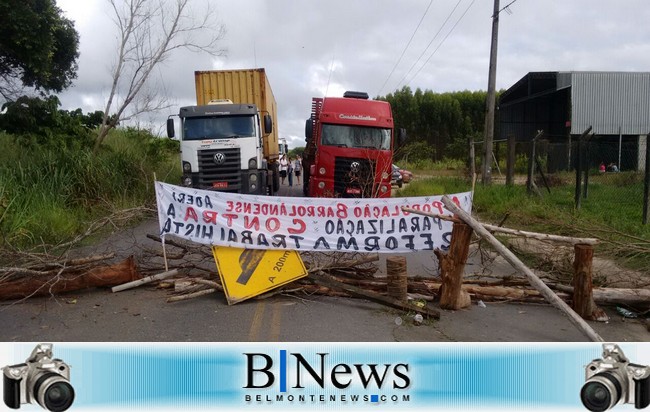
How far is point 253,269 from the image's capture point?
6.67m

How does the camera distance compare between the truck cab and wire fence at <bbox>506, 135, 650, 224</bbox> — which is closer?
wire fence at <bbox>506, 135, 650, 224</bbox>

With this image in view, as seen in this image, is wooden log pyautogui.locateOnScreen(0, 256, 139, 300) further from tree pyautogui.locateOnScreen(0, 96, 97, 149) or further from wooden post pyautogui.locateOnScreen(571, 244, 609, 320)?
tree pyautogui.locateOnScreen(0, 96, 97, 149)

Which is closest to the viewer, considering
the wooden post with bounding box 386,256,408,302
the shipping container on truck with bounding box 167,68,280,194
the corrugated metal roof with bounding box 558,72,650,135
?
the wooden post with bounding box 386,256,408,302

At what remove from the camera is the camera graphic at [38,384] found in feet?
11.3

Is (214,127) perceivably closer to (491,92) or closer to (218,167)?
(218,167)

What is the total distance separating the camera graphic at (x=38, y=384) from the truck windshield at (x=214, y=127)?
40.6 ft

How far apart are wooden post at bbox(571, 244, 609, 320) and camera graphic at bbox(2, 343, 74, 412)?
5.05 metres

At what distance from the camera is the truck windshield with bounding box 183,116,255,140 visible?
15.5 m

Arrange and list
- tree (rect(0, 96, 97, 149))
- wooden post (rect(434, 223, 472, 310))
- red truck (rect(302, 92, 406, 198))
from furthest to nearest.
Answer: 1. tree (rect(0, 96, 97, 149))
2. red truck (rect(302, 92, 406, 198))
3. wooden post (rect(434, 223, 472, 310))

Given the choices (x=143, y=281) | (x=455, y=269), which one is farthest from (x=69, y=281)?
(x=455, y=269)

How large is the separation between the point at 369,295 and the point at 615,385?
326 cm

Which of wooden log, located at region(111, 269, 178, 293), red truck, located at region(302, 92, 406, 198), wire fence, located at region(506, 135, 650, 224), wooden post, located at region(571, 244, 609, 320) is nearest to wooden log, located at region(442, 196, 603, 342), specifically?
wooden post, located at region(571, 244, 609, 320)

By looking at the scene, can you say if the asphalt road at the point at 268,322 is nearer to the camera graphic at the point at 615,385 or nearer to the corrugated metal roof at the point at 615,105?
the camera graphic at the point at 615,385

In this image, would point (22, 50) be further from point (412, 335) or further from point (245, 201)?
point (412, 335)
